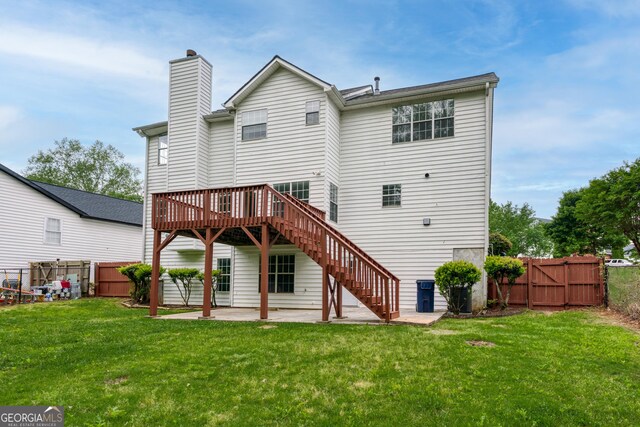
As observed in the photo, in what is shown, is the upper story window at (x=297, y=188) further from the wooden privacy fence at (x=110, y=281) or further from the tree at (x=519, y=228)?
the tree at (x=519, y=228)

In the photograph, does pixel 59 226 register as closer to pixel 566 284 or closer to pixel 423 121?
pixel 423 121

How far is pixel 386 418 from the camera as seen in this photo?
430 cm

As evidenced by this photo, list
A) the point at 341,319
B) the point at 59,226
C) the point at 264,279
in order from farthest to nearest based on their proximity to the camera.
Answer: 1. the point at 59,226
2. the point at 264,279
3. the point at 341,319

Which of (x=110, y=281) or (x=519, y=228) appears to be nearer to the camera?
(x=110, y=281)

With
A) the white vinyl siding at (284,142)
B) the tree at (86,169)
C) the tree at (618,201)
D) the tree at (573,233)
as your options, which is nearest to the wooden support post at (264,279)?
the white vinyl siding at (284,142)

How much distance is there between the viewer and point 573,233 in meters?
35.7

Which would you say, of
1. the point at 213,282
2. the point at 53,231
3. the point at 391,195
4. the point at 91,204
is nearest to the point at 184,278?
the point at 213,282

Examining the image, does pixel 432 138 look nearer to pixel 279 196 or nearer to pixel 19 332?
pixel 279 196

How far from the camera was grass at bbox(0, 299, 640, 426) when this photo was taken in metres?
4.43

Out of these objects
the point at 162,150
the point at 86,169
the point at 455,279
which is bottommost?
the point at 455,279

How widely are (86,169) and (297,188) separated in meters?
35.7

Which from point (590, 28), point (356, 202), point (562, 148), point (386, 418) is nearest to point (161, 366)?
point (386, 418)

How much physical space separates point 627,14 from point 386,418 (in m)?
13.3

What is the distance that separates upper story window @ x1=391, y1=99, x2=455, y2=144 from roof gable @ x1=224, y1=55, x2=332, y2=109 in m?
2.63
